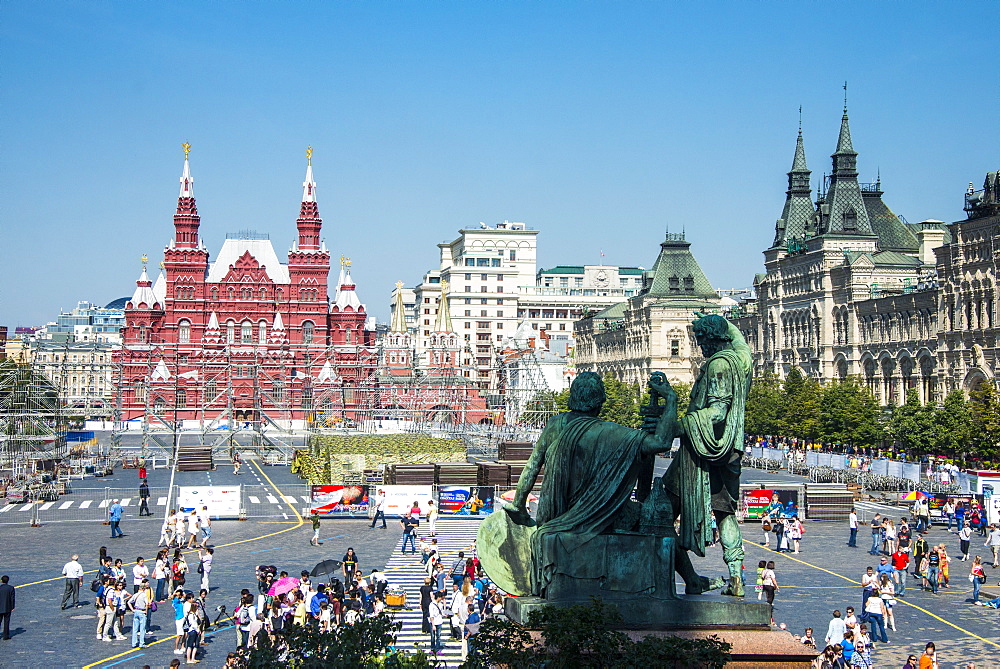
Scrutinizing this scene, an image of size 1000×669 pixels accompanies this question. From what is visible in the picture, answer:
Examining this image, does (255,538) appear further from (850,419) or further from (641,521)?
(850,419)

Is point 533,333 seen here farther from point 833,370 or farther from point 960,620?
point 960,620

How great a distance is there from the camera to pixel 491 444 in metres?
68.9

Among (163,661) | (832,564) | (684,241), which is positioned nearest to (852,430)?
(832,564)

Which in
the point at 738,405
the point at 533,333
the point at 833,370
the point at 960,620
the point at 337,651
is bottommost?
the point at 960,620

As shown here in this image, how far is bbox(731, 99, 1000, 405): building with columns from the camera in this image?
205ft

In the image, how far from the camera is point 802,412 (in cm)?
6606

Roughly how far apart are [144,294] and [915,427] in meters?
76.2

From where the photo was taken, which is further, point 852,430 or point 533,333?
point 533,333

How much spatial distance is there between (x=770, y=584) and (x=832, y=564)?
8434 millimetres

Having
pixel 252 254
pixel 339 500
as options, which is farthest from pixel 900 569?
pixel 252 254

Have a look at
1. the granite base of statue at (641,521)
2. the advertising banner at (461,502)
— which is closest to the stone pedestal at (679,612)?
the granite base of statue at (641,521)

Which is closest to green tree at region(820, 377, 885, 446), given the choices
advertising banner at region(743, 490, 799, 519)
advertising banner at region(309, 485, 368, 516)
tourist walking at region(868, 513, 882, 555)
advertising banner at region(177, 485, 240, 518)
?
advertising banner at region(743, 490, 799, 519)

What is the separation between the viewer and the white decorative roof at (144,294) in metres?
107

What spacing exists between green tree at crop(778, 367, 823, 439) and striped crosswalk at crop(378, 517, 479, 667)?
105ft
